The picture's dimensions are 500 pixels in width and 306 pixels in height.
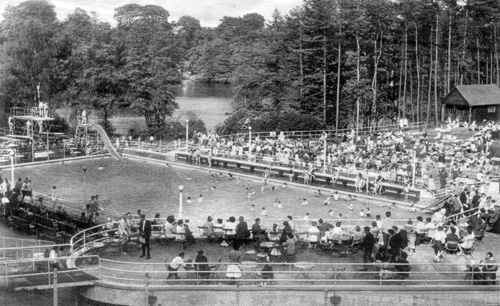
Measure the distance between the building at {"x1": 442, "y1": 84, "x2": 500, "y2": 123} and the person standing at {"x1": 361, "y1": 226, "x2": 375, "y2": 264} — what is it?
128ft

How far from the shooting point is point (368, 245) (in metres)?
Answer: 20.1

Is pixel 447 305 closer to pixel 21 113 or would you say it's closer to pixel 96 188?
pixel 96 188

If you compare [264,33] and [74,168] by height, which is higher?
[264,33]

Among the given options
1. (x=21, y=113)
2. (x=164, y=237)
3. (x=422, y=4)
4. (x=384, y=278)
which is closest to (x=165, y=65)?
(x=21, y=113)

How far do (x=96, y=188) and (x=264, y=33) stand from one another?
142ft

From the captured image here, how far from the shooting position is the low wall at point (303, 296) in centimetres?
1817

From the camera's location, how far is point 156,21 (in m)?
77.7

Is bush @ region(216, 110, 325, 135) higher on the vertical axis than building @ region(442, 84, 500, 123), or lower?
lower

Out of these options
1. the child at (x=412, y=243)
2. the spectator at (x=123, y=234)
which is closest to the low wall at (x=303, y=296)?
the spectator at (x=123, y=234)

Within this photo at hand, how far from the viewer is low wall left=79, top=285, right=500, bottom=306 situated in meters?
18.2

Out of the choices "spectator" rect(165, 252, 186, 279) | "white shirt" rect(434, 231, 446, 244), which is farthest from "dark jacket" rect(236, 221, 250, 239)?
"white shirt" rect(434, 231, 446, 244)

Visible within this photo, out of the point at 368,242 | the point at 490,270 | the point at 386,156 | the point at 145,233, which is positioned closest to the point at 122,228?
the point at 145,233

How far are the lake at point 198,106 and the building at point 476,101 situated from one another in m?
22.5

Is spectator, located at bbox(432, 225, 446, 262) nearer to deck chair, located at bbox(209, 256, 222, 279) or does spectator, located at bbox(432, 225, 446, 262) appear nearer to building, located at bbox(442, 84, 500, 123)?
deck chair, located at bbox(209, 256, 222, 279)
